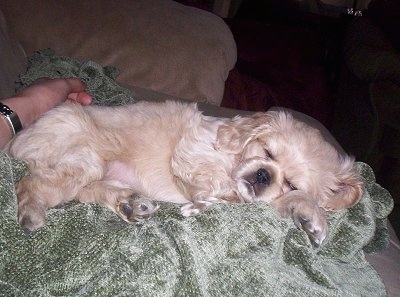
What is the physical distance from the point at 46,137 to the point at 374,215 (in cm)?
163

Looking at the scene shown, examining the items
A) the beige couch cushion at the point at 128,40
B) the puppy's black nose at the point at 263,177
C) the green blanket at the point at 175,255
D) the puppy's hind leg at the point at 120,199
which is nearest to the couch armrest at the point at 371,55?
the beige couch cushion at the point at 128,40

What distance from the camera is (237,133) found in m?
2.29

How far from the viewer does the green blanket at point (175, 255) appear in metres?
1.34

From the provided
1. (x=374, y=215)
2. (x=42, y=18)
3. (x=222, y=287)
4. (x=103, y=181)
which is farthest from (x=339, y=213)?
(x=42, y=18)

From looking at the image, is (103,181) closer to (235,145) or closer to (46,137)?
(46,137)

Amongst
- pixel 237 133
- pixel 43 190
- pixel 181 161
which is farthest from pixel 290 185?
pixel 43 190

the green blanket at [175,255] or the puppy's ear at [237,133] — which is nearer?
the green blanket at [175,255]

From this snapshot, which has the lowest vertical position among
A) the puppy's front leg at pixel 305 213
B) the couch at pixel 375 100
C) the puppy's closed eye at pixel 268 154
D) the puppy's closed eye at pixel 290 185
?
the couch at pixel 375 100

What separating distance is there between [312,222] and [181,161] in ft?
2.39

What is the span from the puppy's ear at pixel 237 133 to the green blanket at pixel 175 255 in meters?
0.56

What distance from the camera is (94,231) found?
5.07ft

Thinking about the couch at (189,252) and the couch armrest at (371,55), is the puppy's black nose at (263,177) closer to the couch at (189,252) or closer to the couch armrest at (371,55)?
the couch at (189,252)

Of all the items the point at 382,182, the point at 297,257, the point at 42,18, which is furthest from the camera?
the point at 382,182

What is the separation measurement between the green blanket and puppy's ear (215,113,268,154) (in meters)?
0.56
